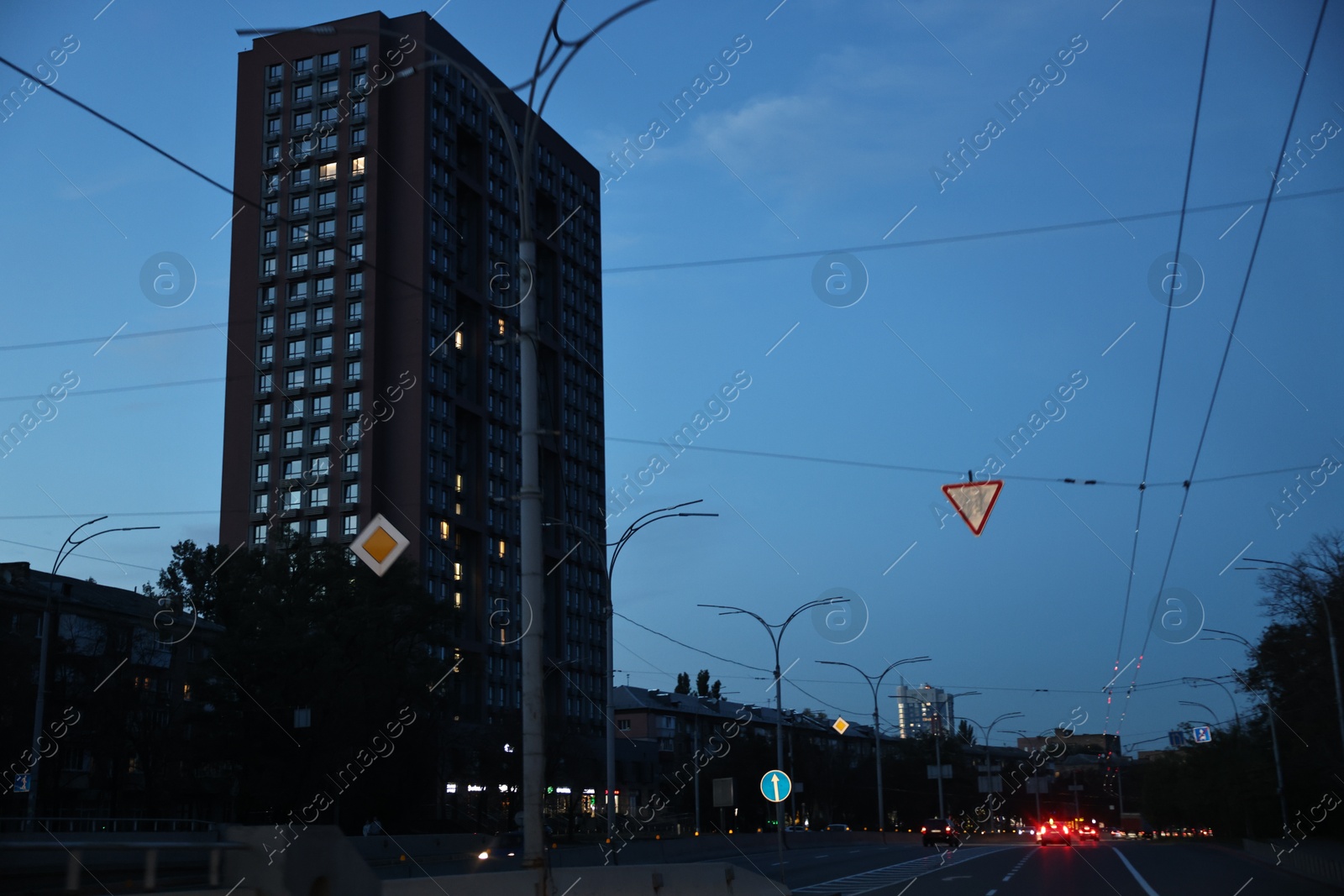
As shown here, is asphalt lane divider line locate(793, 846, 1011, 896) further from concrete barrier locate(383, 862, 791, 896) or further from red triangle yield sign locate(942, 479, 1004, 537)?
concrete barrier locate(383, 862, 791, 896)

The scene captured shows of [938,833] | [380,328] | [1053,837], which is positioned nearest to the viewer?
[938,833]

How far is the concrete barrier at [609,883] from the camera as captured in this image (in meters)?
11.8

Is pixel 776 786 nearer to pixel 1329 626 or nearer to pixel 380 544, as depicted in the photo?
pixel 380 544

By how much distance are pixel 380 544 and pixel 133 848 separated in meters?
6.37

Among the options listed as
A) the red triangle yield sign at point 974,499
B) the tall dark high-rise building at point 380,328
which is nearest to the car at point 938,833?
the tall dark high-rise building at point 380,328

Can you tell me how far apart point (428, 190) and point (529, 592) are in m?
91.6

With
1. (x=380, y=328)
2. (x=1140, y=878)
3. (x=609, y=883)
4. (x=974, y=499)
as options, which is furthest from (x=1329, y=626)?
(x=380, y=328)

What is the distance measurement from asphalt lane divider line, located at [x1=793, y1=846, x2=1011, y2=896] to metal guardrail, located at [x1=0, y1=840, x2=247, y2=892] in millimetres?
19398

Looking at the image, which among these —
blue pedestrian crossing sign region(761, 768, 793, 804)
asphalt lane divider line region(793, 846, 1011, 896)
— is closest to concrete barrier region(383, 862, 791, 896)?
blue pedestrian crossing sign region(761, 768, 793, 804)

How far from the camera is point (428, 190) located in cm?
9938

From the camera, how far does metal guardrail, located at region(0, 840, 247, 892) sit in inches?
308

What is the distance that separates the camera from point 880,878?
1355 inches

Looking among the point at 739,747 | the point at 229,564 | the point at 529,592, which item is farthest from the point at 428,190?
the point at 529,592

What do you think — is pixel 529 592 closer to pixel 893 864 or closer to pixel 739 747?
pixel 893 864
